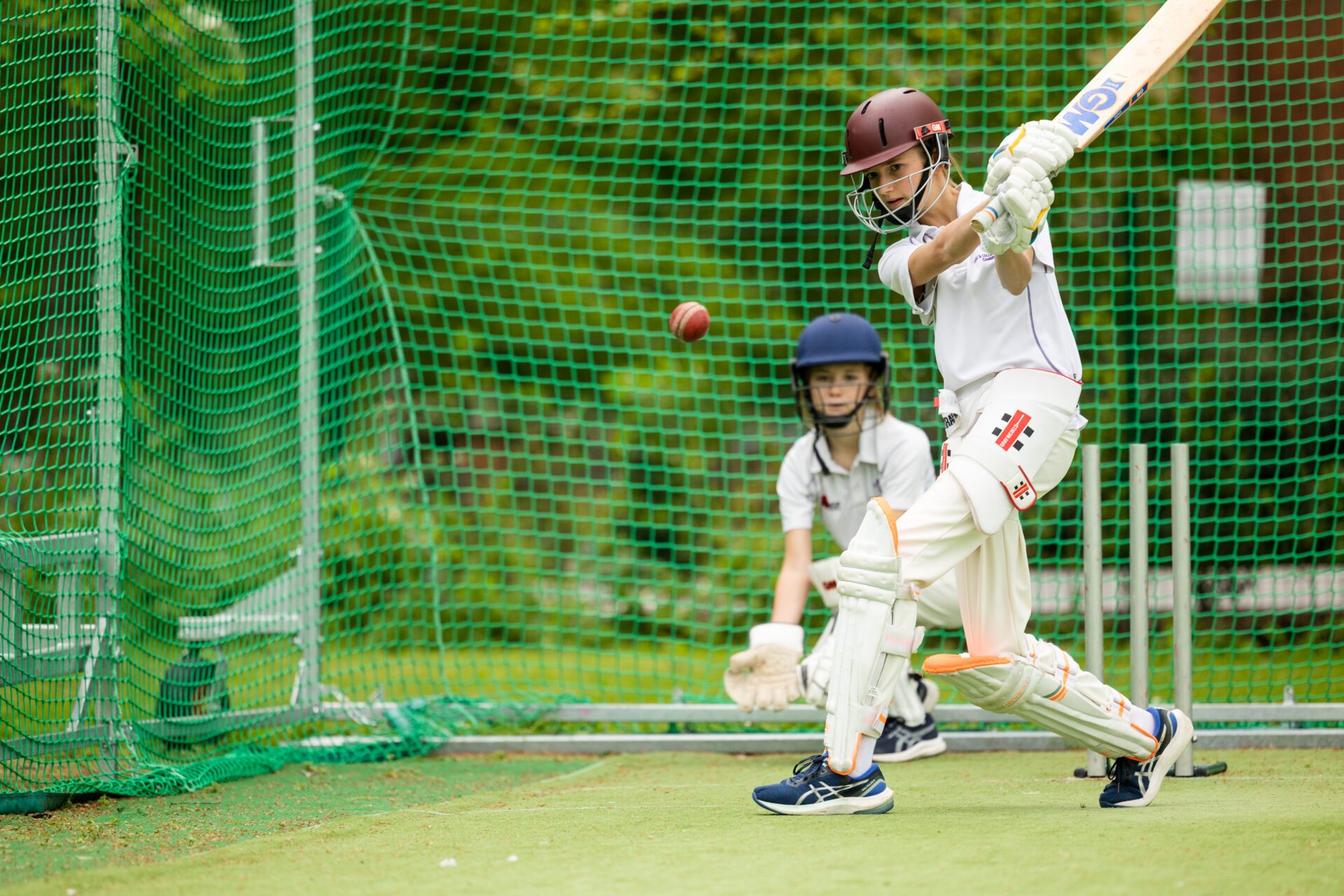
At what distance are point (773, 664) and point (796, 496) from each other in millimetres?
711

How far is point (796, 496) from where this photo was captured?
4.68 meters

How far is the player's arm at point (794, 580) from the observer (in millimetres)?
4453

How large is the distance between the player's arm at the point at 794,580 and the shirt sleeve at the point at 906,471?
327mm

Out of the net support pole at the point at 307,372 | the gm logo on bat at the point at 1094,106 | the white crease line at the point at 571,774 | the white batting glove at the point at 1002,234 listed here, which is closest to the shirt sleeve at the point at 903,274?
the white batting glove at the point at 1002,234

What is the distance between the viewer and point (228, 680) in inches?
201

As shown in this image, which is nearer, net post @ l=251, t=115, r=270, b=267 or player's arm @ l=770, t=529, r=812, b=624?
player's arm @ l=770, t=529, r=812, b=624

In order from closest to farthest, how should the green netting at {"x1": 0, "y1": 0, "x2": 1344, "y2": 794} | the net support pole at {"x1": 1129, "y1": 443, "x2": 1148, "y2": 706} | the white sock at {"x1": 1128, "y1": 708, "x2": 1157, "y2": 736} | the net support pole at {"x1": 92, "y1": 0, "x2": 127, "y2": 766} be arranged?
the white sock at {"x1": 1128, "y1": 708, "x2": 1157, "y2": 736}, the net support pole at {"x1": 1129, "y1": 443, "x2": 1148, "y2": 706}, the net support pole at {"x1": 92, "y1": 0, "x2": 127, "y2": 766}, the green netting at {"x1": 0, "y1": 0, "x2": 1344, "y2": 794}

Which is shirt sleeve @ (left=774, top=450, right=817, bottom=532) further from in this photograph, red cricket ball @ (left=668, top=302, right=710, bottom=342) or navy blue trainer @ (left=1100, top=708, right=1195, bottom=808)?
navy blue trainer @ (left=1100, top=708, right=1195, bottom=808)

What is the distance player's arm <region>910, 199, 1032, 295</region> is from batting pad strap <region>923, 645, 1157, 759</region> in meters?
0.90

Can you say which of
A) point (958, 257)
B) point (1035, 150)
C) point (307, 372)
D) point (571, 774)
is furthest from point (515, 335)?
point (1035, 150)

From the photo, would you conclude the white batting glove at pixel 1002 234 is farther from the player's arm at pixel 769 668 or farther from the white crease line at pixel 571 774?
the white crease line at pixel 571 774

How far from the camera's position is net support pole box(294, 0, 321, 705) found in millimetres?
5199

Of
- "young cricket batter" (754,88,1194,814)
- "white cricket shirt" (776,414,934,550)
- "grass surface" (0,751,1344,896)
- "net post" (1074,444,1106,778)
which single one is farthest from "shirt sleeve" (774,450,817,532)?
"young cricket batter" (754,88,1194,814)

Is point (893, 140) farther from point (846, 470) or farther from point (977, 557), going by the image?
point (846, 470)
